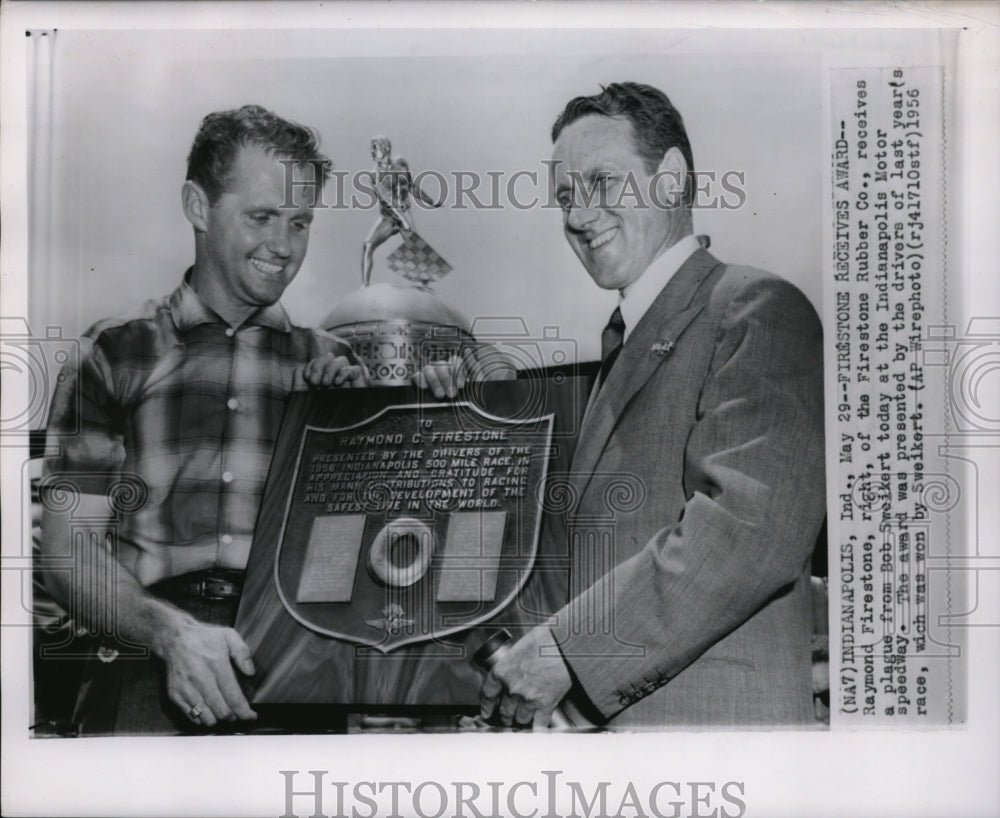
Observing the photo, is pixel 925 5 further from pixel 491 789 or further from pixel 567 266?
pixel 491 789

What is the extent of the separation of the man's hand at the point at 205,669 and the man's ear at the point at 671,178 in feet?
7.84

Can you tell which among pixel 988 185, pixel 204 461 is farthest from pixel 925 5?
pixel 204 461

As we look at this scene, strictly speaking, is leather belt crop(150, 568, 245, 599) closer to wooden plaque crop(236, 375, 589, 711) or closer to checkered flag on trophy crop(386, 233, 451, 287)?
wooden plaque crop(236, 375, 589, 711)

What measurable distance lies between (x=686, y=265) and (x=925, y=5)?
1437 millimetres

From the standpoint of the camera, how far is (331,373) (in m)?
4.57

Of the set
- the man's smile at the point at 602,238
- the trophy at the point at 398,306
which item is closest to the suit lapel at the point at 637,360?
the man's smile at the point at 602,238

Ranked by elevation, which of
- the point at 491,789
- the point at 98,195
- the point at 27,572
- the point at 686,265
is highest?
the point at 98,195

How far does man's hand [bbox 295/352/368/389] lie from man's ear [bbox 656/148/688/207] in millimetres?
1369

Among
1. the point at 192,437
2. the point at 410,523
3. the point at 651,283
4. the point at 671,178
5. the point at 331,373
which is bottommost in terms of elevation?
the point at 410,523

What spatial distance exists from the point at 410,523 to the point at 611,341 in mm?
1053

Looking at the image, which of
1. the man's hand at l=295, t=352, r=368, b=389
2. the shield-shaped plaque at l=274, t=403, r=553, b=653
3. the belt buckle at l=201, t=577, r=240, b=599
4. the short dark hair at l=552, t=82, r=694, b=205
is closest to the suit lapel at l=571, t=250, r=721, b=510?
the shield-shaped plaque at l=274, t=403, r=553, b=653

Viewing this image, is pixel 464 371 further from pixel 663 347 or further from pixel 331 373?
pixel 663 347

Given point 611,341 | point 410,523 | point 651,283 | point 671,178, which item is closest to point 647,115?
point 671,178

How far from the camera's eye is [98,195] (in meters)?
4.65
